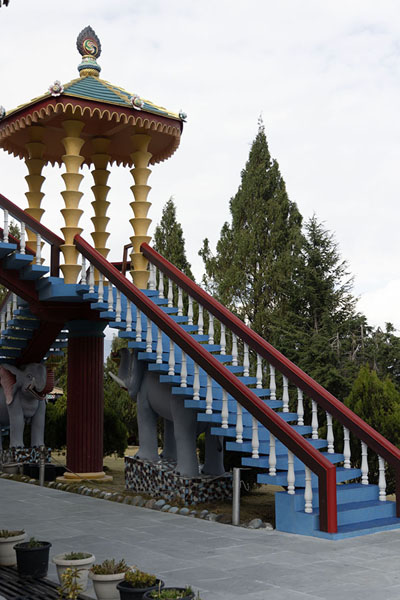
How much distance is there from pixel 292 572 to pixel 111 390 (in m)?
20.2

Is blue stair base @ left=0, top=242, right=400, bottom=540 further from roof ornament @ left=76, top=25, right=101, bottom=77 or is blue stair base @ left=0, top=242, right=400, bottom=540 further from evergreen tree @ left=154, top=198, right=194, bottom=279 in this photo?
evergreen tree @ left=154, top=198, right=194, bottom=279

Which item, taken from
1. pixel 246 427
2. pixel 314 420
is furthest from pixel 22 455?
pixel 314 420

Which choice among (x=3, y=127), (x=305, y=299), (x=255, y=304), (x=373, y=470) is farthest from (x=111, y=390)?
(x=373, y=470)

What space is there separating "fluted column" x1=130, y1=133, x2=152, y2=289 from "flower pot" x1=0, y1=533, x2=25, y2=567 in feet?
23.5

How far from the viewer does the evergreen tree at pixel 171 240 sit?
24719 millimetres

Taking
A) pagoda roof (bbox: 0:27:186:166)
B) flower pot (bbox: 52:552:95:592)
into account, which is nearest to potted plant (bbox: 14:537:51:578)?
flower pot (bbox: 52:552:95:592)

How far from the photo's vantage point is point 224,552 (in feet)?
24.7

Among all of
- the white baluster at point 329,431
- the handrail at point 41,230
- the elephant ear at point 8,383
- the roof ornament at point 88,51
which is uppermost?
the roof ornament at point 88,51

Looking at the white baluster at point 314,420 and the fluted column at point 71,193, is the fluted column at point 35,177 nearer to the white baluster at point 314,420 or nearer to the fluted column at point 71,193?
the fluted column at point 71,193

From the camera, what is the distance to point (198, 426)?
1152 cm

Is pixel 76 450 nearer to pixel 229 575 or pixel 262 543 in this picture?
pixel 262 543

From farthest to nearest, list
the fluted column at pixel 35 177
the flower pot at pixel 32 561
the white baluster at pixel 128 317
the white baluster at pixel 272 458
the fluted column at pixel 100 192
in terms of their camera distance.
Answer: the fluted column at pixel 100 192
the fluted column at pixel 35 177
the white baluster at pixel 128 317
the white baluster at pixel 272 458
the flower pot at pixel 32 561

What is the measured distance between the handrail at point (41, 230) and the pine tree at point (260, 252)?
10.7 metres

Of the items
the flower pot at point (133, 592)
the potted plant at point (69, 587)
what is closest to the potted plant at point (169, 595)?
the flower pot at point (133, 592)
